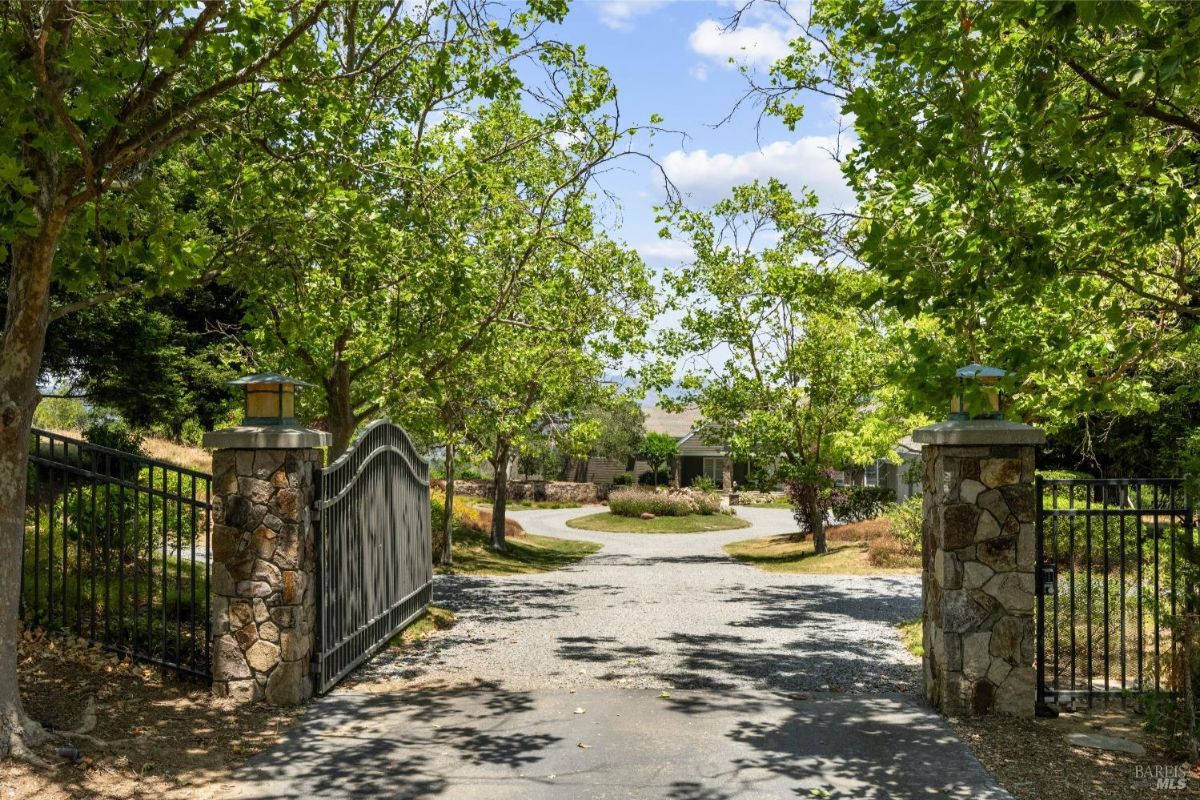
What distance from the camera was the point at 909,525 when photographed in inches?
771

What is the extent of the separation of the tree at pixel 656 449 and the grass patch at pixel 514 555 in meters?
24.7

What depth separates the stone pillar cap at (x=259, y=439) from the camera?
286 inches

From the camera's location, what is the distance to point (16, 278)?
20.4 ft

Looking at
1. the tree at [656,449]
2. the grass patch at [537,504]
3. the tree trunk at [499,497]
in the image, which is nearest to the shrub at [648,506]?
the grass patch at [537,504]

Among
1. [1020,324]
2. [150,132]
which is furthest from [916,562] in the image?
[150,132]

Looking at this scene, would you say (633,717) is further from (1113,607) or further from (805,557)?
A: (805,557)

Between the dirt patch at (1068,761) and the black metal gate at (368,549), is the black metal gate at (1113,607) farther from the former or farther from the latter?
the black metal gate at (368,549)

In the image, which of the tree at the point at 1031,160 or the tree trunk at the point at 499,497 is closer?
the tree at the point at 1031,160

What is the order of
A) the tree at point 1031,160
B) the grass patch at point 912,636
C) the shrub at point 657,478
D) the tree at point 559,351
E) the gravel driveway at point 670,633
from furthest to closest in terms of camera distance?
1. the shrub at point 657,478
2. the tree at point 559,351
3. the grass patch at point 912,636
4. the gravel driveway at point 670,633
5. the tree at point 1031,160

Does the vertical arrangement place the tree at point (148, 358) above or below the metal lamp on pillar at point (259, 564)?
above

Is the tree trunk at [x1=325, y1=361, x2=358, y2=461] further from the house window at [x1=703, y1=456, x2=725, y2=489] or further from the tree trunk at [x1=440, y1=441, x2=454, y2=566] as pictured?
the house window at [x1=703, y1=456, x2=725, y2=489]

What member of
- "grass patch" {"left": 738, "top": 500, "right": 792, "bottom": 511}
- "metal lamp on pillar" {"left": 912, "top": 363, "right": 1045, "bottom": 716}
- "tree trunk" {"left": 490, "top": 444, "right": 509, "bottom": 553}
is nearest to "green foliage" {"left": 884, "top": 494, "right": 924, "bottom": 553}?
"tree trunk" {"left": 490, "top": 444, "right": 509, "bottom": 553}

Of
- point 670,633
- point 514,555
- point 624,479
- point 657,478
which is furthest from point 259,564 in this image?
point 657,478

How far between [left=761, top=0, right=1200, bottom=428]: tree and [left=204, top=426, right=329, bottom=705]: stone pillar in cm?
477
